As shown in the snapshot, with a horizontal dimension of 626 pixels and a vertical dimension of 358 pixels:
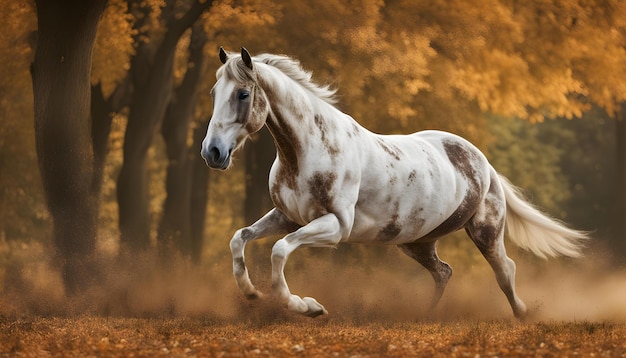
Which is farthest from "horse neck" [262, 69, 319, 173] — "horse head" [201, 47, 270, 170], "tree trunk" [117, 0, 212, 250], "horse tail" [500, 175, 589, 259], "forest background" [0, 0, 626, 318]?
A: "tree trunk" [117, 0, 212, 250]

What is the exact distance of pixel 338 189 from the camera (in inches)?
370

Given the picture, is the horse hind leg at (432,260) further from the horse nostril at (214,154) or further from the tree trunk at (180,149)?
the tree trunk at (180,149)

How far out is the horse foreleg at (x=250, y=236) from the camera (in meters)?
9.16

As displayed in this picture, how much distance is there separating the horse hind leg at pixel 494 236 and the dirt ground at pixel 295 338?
2.67 ft

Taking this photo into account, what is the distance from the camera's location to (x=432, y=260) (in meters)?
12.0

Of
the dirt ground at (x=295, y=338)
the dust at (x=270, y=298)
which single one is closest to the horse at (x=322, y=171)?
the dirt ground at (x=295, y=338)

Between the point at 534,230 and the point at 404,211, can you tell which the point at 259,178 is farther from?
the point at 404,211

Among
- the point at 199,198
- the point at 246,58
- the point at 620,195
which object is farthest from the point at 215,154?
the point at 620,195

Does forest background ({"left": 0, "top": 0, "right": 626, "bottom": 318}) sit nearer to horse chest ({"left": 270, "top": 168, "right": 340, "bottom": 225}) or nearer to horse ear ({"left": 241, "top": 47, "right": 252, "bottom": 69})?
horse chest ({"left": 270, "top": 168, "right": 340, "bottom": 225})

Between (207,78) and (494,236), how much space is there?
9.46 m

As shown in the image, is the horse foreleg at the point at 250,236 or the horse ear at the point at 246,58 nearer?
the horse ear at the point at 246,58

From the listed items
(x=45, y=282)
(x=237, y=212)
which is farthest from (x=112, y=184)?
(x=45, y=282)

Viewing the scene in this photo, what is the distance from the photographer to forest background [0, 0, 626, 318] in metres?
13.6

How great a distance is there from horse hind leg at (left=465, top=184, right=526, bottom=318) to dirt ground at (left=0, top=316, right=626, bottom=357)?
0.81 m
